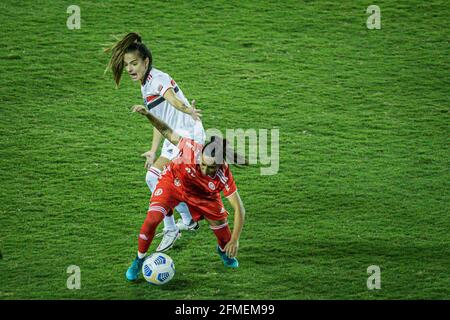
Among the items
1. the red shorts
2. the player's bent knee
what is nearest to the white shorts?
the player's bent knee

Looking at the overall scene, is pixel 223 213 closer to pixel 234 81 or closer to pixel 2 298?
pixel 2 298

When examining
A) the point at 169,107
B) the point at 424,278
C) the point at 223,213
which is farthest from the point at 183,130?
the point at 424,278

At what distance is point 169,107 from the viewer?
837 cm

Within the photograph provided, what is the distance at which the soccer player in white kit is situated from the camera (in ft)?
26.5

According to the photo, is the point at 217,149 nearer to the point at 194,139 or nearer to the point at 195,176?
the point at 195,176

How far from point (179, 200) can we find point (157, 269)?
66 centimetres

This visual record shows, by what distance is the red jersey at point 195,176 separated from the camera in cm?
729

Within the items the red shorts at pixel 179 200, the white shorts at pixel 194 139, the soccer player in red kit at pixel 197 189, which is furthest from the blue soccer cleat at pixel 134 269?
the white shorts at pixel 194 139

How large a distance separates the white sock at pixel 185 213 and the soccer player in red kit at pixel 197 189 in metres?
0.87

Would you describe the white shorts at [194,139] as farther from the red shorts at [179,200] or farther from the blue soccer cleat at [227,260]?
the blue soccer cleat at [227,260]

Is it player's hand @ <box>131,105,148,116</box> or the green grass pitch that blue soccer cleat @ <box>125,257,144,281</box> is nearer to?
the green grass pitch

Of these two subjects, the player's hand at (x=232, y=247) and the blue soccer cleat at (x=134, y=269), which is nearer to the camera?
the player's hand at (x=232, y=247)

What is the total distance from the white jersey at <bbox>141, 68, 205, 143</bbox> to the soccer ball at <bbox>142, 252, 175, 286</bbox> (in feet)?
4.33

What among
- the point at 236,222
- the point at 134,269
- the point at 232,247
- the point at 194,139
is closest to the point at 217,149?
the point at 236,222
